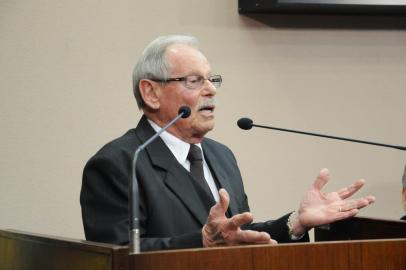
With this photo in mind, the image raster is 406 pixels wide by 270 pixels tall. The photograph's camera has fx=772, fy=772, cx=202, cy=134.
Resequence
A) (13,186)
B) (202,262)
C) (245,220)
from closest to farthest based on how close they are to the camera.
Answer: (202,262)
(245,220)
(13,186)

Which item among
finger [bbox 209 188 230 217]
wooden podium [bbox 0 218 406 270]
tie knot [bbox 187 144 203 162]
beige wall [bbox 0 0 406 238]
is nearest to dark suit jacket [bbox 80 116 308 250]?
tie knot [bbox 187 144 203 162]

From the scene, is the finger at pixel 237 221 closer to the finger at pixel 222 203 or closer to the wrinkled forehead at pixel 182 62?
the finger at pixel 222 203

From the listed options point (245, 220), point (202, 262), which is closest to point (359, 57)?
point (245, 220)

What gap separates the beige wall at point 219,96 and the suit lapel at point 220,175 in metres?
1.15

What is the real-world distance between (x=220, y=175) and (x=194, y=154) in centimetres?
14

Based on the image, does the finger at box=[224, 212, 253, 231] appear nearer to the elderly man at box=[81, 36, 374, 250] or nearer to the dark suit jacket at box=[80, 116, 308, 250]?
the elderly man at box=[81, 36, 374, 250]

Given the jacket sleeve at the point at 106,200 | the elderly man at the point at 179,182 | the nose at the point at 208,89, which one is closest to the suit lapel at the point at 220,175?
the elderly man at the point at 179,182

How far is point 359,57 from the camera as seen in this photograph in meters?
4.59

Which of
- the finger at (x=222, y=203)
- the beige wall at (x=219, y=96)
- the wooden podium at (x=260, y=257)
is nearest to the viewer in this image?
the wooden podium at (x=260, y=257)

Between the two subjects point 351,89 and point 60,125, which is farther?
point 351,89

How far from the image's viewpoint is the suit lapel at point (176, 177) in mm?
2803

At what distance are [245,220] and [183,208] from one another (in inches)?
28.3

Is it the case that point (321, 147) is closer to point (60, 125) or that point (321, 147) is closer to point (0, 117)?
point (60, 125)

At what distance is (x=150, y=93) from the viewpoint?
3115 millimetres
